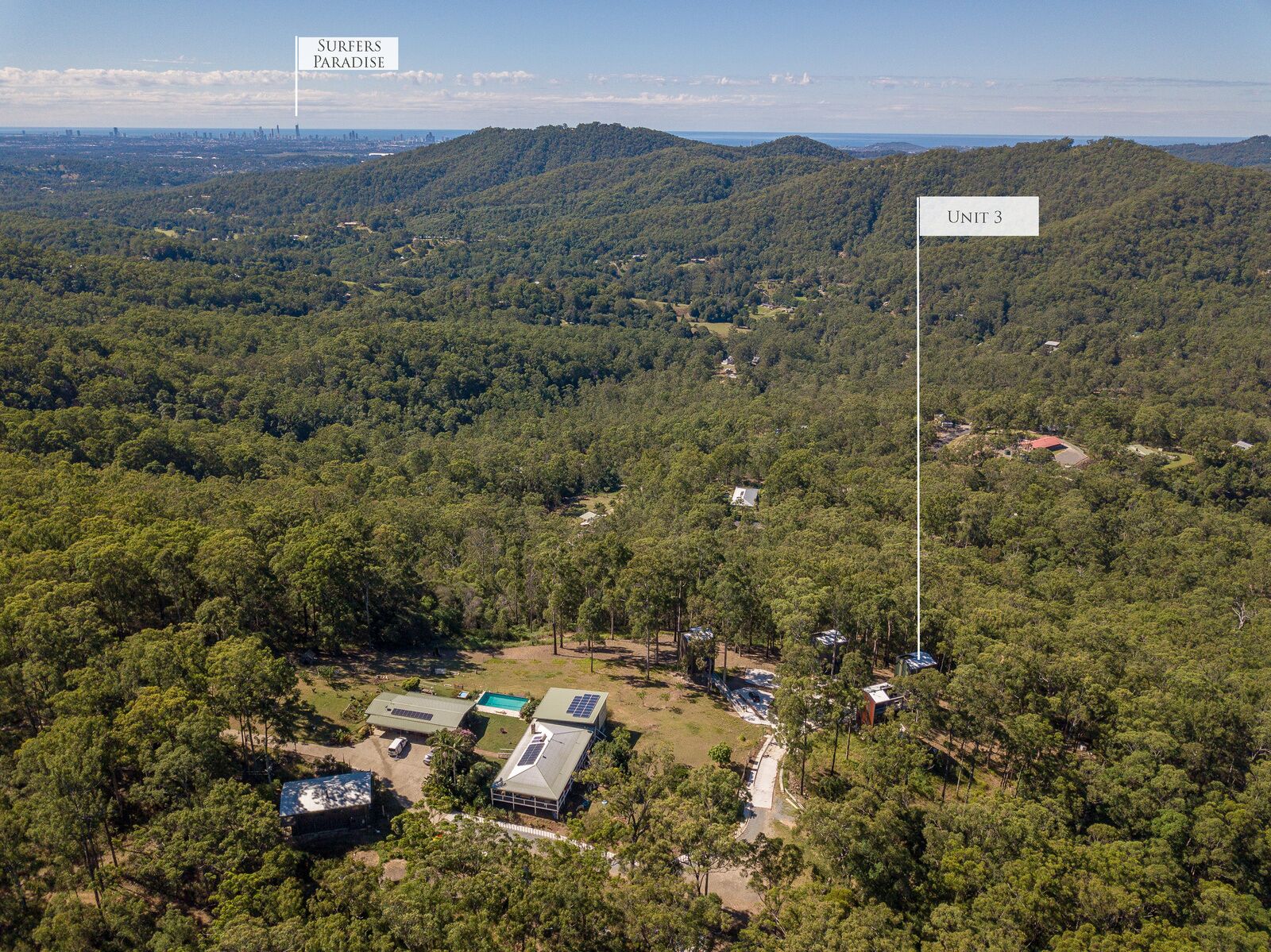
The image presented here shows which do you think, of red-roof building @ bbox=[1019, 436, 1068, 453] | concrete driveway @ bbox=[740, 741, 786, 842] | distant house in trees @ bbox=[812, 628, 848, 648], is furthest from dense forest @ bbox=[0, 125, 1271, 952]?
red-roof building @ bbox=[1019, 436, 1068, 453]

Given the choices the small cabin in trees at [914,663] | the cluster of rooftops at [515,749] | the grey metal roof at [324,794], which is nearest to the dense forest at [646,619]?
the small cabin in trees at [914,663]

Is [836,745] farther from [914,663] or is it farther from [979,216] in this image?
[979,216]

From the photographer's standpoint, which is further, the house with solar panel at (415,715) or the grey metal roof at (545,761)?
the house with solar panel at (415,715)

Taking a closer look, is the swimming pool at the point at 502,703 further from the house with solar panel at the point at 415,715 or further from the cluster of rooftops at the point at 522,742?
the house with solar panel at the point at 415,715

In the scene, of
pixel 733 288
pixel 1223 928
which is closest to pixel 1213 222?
pixel 733 288

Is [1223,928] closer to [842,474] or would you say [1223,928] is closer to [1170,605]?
[1170,605]

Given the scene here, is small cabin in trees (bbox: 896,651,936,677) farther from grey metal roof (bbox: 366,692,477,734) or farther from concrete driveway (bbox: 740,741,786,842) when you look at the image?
grey metal roof (bbox: 366,692,477,734)

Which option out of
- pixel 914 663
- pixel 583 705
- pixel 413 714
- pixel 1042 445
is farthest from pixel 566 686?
pixel 1042 445

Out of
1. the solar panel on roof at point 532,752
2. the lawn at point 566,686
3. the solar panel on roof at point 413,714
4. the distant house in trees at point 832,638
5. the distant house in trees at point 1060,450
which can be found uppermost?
the distant house in trees at point 1060,450

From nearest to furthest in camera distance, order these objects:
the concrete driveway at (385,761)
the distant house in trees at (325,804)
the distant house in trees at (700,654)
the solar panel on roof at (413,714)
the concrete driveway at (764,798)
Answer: the distant house in trees at (325,804)
the concrete driveway at (764,798)
the concrete driveway at (385,761)
the solar panel on roof at (413,714)
the distant house in trees at (700,654)
